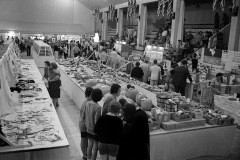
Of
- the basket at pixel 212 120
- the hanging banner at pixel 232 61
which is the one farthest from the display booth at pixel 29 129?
the hanging banner at pixel 232 61

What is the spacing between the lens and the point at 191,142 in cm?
538

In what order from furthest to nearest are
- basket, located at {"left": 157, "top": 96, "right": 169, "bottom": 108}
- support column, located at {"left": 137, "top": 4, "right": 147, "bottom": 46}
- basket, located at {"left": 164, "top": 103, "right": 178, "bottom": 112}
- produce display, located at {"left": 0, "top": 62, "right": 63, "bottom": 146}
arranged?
support column, located at {"left": 137, "top": 4, "right": 147, "bottom": 46} < basket, located at {"left": 157, "top": 96, "right": 169, "bottom": 108} < basket, located at {"left": 164, "top": 103, "right": 178, "bottom": 112} < produce display, located at {"left": 0, "top": 62, "right": 63, "bottom": 146}

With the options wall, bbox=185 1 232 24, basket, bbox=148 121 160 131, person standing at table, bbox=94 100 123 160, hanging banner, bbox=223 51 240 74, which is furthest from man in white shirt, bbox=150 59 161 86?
wall, bbox=185 1 232 24

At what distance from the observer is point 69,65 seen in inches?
531

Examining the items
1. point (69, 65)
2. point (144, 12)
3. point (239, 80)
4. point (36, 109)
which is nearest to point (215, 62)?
point (239, 80)

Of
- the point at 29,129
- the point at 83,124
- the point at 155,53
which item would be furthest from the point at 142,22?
the point at 29,129

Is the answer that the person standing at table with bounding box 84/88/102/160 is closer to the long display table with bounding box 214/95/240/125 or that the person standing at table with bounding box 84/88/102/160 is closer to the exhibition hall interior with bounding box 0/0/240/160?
the exhibition hall interior with bounding box 0/0/240/160

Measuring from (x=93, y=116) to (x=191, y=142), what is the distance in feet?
7.01

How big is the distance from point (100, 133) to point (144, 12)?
20.1m

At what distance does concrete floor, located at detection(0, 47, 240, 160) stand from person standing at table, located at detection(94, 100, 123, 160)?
5.53ft

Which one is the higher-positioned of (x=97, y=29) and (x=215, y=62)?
(x=97, y=29)

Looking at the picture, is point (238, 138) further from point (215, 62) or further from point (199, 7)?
point (199, 7)

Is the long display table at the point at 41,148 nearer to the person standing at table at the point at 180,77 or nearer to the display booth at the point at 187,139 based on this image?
the display booth at the point at 187,139

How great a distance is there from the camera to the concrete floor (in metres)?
5.69
